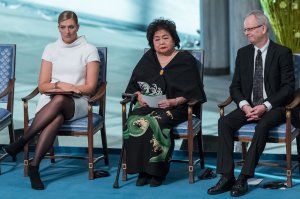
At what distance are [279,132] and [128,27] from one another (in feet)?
37.5

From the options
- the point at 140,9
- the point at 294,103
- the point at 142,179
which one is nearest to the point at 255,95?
the point at 294,103

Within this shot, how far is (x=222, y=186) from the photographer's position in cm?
592

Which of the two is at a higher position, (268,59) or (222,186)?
(268,59)

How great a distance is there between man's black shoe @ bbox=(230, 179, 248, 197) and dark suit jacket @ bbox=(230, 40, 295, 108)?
60 centimetres

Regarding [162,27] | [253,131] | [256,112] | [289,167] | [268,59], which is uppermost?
[162,27]

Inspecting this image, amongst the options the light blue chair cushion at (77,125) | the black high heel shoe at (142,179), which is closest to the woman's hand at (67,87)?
the light blue chair cushion at (77,125)

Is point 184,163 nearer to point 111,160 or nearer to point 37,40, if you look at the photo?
point 111,160

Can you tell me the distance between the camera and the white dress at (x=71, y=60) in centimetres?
661

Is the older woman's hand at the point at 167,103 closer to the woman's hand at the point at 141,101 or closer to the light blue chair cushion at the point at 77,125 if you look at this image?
the woman's hand at the point at 141,101

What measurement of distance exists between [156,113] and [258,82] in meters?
0.77

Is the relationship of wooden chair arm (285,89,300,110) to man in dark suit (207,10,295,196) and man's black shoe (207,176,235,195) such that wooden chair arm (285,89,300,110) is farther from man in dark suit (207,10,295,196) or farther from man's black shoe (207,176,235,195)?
man's black shoe (207,176,235,195)

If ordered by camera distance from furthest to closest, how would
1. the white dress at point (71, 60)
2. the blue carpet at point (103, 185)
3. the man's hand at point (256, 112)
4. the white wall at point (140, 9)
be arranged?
the white wall at point (140, 9), the white dress at point (71, 60), the man's hand at point (256, 112), the blue carpet at point (103, 185)

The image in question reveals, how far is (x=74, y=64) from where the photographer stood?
6.62m

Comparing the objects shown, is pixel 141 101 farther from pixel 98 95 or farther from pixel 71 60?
pixel 71 60
